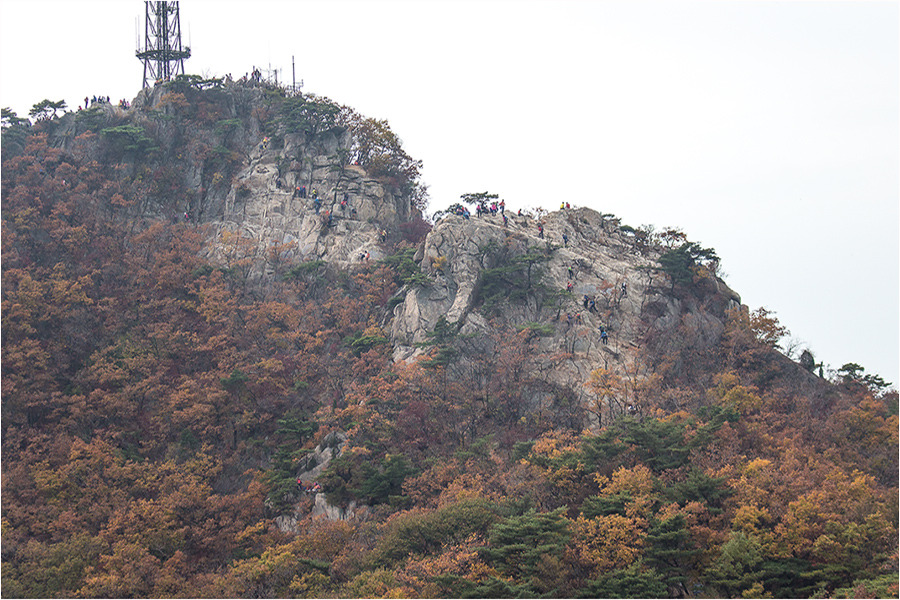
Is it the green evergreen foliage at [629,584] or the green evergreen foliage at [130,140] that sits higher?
the green evergreen foliage at [130,140]

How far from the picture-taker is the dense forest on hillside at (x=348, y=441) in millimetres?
25703

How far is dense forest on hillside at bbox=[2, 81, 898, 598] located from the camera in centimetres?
2570

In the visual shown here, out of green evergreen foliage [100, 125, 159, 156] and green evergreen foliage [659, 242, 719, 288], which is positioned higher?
green evergreen foliage [100, 125, 159, 156]

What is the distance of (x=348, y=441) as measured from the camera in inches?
1321

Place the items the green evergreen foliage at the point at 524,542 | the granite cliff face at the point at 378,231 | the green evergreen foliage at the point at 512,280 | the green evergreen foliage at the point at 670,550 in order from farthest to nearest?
the green evergreen foliage at the point at 512,280
the granite cliff face at the point at 378,231
the green evergreen foliage at the point at 670,550
the green evergreen foliage at the point at 524,542

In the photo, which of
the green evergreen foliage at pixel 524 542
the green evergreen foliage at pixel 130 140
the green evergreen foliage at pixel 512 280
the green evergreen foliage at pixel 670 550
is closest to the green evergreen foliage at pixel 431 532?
the green evergreen foliage at pixel 524 542

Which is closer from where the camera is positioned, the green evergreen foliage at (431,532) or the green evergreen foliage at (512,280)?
the green evergreen foliage at (431,532)

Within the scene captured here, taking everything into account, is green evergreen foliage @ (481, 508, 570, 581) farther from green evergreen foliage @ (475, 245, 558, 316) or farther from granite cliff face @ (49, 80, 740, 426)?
green evergreen foliage @ (475, 245, 558, 316)

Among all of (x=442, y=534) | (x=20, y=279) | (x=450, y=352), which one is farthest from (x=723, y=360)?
(x=20, y=279)

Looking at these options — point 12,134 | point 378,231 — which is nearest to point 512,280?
point 378,231

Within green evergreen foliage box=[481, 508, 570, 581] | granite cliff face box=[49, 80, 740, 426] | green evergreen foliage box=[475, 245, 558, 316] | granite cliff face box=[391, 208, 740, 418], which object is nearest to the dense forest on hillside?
green evergreen foliage box=[481, 508, 570, 581]

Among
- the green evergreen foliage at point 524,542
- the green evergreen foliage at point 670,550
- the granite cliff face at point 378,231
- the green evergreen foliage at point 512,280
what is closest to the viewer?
the green evergreen foliage at point 524,542

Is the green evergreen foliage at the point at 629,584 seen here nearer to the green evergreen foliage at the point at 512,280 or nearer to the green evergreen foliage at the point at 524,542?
the green evergreen foliage at the point at 524,542

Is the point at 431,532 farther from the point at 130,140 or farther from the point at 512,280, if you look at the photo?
the point at 130,140
